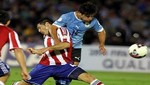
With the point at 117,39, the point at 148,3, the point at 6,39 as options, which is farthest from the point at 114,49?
the point at 6,39

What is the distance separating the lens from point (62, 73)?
9.41 metres

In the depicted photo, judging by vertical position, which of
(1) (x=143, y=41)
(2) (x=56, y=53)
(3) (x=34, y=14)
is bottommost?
(1) (x=143, y=41)

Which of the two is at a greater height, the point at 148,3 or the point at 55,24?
the point at 55,24

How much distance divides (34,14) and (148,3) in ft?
16.7

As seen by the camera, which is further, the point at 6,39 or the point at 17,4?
the point at 17,4

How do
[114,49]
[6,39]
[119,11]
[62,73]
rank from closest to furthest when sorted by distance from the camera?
[6,39], [62,73], [114,49], [119,11]

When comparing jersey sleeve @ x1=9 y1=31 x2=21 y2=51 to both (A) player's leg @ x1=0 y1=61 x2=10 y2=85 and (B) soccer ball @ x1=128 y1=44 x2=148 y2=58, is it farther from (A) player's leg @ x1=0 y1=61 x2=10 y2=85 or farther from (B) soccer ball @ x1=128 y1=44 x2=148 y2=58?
(B) soccer ball @ x1=128 y1=44 x2=148 y2=58

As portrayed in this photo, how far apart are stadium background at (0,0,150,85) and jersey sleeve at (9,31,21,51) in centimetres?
1081

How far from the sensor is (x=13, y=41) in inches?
324

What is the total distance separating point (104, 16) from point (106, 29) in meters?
0.74

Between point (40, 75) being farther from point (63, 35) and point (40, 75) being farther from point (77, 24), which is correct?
point (77, 24)

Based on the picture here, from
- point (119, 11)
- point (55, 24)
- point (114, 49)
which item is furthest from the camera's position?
point (119, 11)

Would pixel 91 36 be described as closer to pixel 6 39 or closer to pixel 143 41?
pixel 143 41

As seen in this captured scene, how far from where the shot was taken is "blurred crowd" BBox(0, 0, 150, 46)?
2128cm
